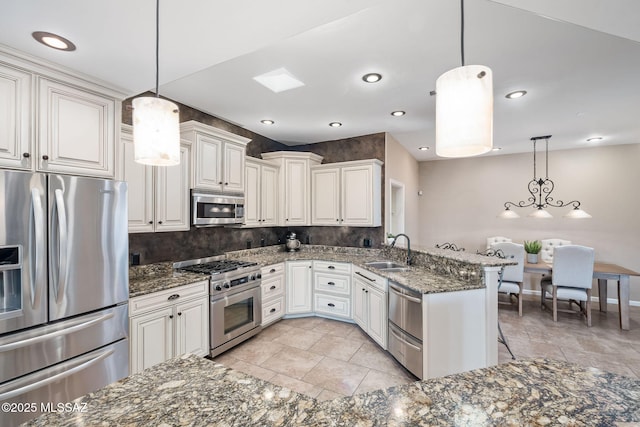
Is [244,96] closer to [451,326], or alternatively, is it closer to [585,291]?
[451,326]

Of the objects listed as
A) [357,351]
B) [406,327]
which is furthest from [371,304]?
[406,327]

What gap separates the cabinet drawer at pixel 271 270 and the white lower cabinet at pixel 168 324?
879mm

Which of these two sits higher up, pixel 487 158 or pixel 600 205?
pixel 487 158

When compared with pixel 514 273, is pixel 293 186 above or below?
above

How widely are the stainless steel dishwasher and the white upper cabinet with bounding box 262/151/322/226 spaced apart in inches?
80.1

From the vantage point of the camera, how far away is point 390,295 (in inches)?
112

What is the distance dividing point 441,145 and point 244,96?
2.51 meters

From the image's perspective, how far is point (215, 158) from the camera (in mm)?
3191

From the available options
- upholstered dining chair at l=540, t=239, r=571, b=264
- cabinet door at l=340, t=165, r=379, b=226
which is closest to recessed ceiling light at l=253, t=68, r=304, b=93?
cabinet door at l=340, t=165, r=379, b=226

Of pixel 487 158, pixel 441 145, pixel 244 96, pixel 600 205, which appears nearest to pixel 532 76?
pixel 441 145

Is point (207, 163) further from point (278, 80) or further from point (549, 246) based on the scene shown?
point (549, 246)

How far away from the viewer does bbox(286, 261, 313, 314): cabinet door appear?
3.94 m

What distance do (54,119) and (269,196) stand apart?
262 centimetres

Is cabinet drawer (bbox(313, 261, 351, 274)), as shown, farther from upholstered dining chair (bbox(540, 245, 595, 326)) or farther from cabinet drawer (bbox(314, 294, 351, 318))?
upholstered dining chair (bbox(540, 245, 595, 326))
